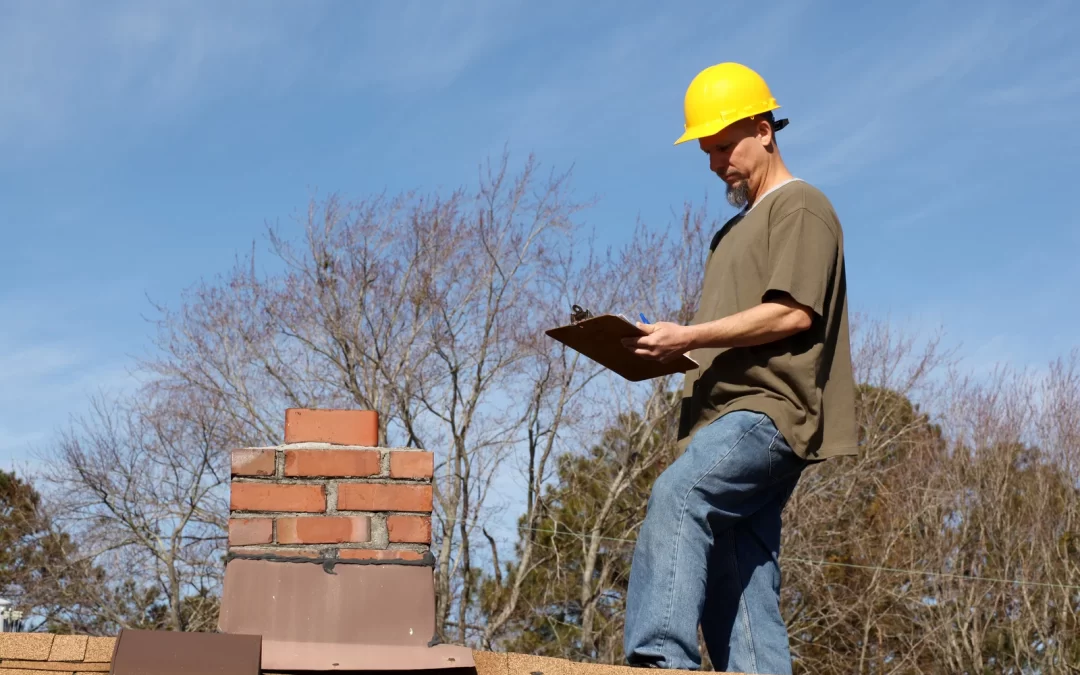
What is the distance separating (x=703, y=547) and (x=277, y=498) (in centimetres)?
98

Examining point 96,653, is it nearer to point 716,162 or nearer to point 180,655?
point 180,655

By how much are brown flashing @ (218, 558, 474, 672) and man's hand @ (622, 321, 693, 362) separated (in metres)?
0.71

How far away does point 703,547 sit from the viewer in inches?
100.0

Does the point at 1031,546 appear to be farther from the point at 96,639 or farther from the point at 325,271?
the point at 96,639

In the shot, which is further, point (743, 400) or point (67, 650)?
point (743, 400)

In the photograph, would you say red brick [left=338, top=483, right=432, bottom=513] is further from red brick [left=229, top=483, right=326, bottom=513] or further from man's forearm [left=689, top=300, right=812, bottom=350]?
man's forearm [left=689, top=300, right=812, bottom=350]

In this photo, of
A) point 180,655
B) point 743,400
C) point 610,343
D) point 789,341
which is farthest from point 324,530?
point 789,341

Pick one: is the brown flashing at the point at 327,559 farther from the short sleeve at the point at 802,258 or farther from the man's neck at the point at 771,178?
the man's neck at the point at 771,178

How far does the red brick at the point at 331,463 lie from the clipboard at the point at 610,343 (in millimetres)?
521

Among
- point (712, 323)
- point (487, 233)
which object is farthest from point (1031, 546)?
point (712, 323)

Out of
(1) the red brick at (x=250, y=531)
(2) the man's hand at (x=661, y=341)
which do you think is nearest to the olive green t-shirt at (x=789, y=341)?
(2) the man's hand at (x=661, y=341)

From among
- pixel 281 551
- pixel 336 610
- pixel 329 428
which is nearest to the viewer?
pixel 336 610

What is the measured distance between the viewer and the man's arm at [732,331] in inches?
99.2

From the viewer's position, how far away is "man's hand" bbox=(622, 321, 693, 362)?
99.0 inches
